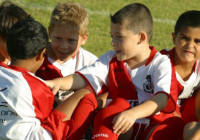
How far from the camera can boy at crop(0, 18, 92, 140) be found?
2842 millimetres

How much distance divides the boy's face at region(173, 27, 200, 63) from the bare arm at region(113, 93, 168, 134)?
56 centimetres

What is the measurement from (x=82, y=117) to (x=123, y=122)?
37cm

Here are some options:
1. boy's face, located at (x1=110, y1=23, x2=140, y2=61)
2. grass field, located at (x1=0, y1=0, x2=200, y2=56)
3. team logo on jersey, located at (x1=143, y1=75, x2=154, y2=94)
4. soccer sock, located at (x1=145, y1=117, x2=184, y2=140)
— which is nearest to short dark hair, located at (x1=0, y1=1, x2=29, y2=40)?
boy's face, located at (x1=110, y1=23, x2=140, y2=61)

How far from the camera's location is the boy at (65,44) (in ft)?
12.8

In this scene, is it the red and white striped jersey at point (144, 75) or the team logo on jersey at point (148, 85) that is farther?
the team logo on jersey at point (148, 85)

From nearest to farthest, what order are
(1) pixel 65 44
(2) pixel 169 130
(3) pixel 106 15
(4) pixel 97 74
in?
1. (2) pixel 169 130
2. (4) pixel 97 74
3. (1) pixel 65 44
4. (3) pixel 106 15

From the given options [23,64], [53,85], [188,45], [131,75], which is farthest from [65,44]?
[188,45]

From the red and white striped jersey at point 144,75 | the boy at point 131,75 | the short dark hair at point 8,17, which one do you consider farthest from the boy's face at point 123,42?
the short dark hair at point 8,17

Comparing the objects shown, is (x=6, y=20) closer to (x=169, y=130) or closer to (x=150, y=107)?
(x=150, y=107)

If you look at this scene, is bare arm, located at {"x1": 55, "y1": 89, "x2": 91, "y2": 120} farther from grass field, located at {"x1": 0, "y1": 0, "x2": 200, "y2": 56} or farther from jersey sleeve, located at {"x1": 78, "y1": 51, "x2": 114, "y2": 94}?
grass field, located at {"x1": 0, "y1": 0, "x2": 200, "y2": 56}

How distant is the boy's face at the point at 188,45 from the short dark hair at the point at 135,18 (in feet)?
0.95

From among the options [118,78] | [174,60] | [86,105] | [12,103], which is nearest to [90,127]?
[86,105]

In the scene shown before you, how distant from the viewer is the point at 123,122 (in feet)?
9.61

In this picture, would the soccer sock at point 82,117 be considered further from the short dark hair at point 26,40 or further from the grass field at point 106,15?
the grass field at point 106,15
